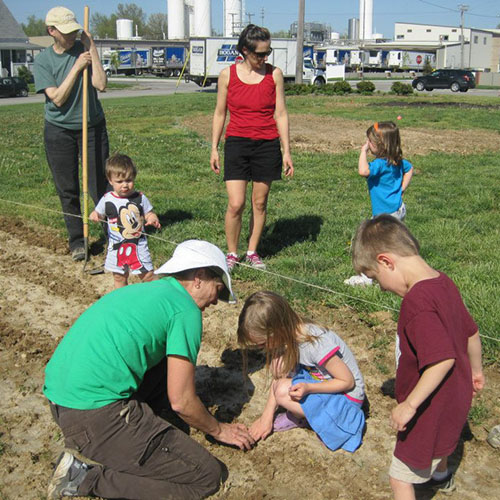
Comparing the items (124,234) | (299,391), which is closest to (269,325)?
(299,391)

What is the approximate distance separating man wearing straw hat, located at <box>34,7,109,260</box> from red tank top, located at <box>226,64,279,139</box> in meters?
1.31

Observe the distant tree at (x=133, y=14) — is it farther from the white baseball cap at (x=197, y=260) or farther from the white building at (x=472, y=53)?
the white baseball cap at (x=197, y=260)

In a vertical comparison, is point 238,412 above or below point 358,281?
below

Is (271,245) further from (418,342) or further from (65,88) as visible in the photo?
(418,342)

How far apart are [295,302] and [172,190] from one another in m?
4.34

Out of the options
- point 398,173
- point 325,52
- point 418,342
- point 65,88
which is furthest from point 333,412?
point 325,52

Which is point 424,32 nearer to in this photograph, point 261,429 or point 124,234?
point 124,234

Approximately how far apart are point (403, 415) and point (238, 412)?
1501mm

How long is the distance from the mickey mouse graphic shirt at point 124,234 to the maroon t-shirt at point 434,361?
9.32 ft

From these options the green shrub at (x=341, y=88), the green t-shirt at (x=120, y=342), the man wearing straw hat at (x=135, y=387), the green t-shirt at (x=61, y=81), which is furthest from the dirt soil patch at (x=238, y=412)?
the green shrub at (x=341, y=88)

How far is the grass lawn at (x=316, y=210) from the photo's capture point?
5211mm

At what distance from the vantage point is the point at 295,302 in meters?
5.00

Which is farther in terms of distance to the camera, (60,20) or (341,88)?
(341,88)

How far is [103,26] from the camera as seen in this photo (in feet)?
401
